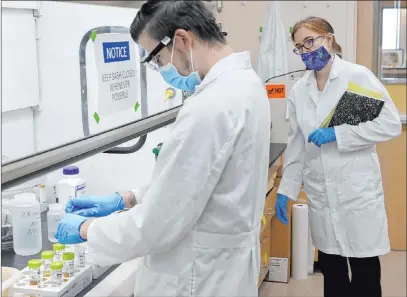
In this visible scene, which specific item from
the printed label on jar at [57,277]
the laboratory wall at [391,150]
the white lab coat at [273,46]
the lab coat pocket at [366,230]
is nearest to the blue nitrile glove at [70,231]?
the printed label on jar at [57,277]

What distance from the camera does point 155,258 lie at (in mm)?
1248

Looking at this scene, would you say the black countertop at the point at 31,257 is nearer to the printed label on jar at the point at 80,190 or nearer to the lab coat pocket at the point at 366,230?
the printed label on jar at the point at 80,190

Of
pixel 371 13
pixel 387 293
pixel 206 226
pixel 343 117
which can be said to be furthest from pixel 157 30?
pixel 371 13

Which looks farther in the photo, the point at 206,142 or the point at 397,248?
the point at 397,248

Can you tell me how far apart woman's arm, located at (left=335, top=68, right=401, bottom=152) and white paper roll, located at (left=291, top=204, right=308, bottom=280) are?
1.02 metres

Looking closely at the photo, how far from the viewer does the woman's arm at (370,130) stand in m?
2.15

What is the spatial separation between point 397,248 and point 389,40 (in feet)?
4.75

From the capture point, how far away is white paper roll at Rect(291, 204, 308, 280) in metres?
3.14

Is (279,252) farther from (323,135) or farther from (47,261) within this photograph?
(47,261)

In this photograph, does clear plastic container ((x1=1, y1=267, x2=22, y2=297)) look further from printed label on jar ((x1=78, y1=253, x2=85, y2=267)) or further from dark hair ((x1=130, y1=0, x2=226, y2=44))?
dark hair ((x1=130, y1=0, x2=226, y2=44))

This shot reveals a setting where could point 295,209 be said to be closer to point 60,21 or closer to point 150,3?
point 60,21

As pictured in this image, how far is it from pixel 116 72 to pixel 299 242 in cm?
167

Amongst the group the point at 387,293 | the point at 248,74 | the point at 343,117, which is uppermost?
the point at 248,74

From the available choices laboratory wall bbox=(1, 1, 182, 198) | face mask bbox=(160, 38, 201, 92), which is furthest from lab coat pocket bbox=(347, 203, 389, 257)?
face mask bbox=(160, 38, 201, 92)
